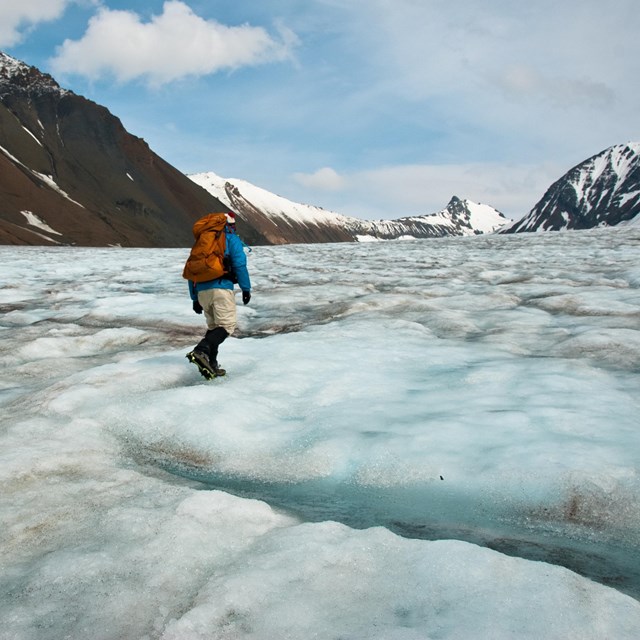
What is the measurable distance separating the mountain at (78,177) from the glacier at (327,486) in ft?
243

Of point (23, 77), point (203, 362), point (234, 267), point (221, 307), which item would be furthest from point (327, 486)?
point (23, 77)

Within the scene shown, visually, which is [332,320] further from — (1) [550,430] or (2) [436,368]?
(1) [550,430]

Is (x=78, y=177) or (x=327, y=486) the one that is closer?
(x=327, y=486)

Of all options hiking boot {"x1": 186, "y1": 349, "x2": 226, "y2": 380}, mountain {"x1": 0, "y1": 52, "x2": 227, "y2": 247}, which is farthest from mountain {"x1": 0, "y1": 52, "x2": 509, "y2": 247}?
hiking boot {"x1": 186, "y1": 349, "x2": 226, "y2": 380}

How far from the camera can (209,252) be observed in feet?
19.3

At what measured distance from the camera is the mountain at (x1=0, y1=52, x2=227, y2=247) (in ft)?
288

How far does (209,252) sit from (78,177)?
403ft

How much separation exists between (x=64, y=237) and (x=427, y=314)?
283ft

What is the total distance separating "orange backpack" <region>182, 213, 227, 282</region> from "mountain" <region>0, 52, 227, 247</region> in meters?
73.2

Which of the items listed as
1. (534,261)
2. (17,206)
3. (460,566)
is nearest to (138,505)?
(460,566)

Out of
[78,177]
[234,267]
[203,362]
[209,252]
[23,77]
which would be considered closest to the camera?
[203,362]

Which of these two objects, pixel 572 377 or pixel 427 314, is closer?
pixel 572 377

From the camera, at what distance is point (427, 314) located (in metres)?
8.84

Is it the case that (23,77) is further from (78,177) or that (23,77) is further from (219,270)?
(219,270)
